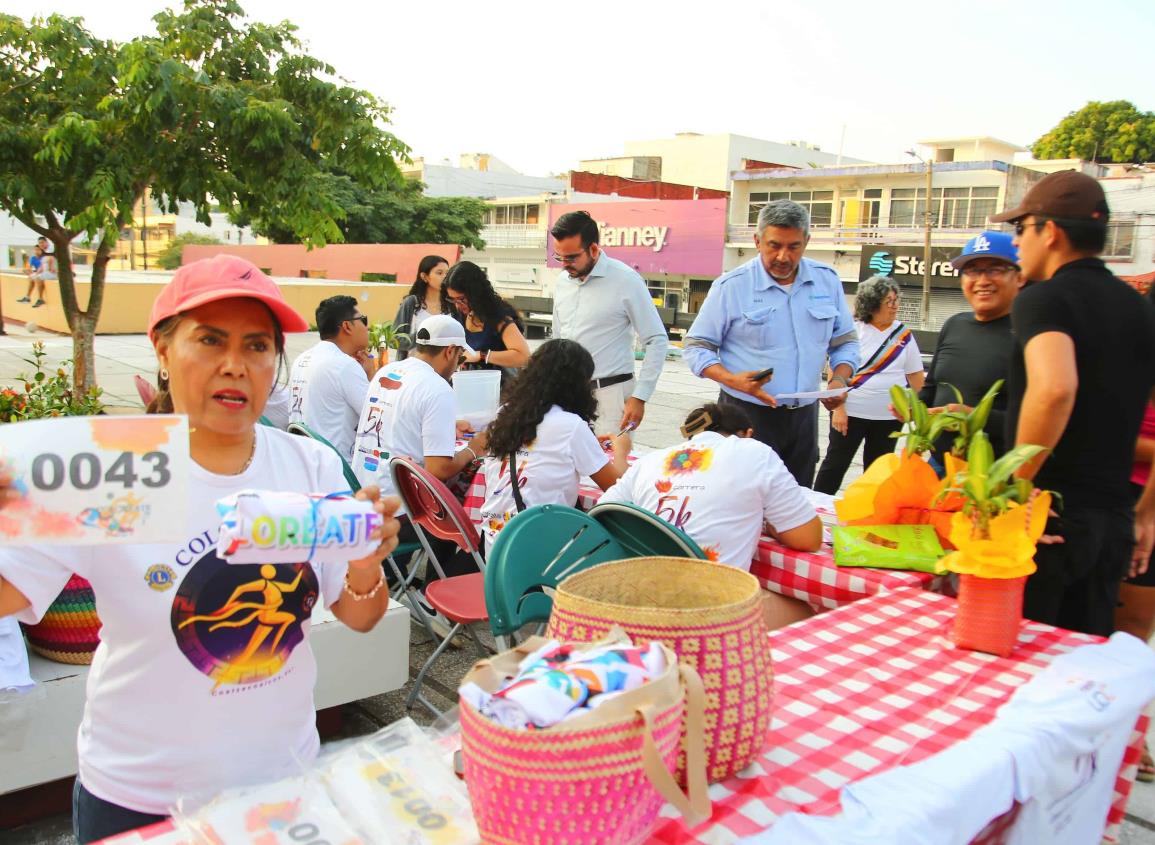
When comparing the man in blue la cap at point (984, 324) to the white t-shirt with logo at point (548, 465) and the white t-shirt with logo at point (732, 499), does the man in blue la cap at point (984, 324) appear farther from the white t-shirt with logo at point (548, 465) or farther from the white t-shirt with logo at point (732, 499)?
the white t-shirt with logo at point (548, 465)

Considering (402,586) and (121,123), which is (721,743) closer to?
(402,586)

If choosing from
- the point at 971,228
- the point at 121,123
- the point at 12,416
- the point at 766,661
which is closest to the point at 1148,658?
the point at 766,661

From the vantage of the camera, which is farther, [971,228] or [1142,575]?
[971,228]

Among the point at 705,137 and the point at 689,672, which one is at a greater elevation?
the point at 705,137

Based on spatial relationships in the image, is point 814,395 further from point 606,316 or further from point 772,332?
point 606,316

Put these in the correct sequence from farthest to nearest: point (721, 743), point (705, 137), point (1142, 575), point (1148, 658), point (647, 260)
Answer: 1. point (705, 137)
2. point (647, 260)
3. point (1142, 575)
4. point (1148, 658)
5. point (721, 743)

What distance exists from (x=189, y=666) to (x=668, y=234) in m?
40.1

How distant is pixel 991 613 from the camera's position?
6.03 ft

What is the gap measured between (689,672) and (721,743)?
273 mm

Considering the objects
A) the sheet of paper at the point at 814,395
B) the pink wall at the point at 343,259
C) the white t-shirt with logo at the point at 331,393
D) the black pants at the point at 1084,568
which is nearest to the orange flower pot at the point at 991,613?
the black pants at the point at 1084,568

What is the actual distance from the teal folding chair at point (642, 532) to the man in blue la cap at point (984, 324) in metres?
1.61

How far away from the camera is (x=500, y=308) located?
537 cm

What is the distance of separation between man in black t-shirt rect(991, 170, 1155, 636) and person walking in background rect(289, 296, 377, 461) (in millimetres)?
3338

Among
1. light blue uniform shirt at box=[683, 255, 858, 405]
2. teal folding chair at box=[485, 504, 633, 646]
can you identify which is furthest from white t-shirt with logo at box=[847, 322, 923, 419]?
teal folding chair at box=[485, 504, 633, 646]
